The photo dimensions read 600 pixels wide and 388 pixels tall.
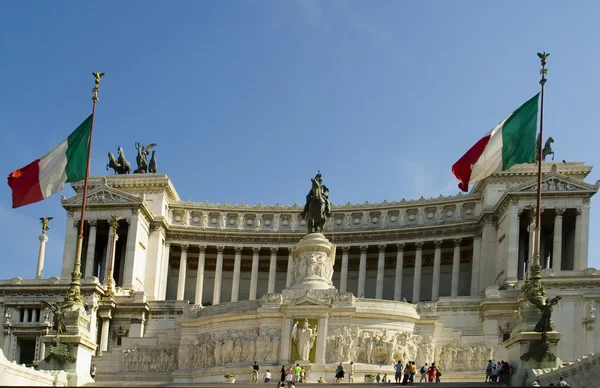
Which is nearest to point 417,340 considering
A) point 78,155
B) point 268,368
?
point 268,368

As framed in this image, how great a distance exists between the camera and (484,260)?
90562mm

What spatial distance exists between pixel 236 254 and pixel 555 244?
101 feet

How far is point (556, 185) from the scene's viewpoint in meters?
86.8

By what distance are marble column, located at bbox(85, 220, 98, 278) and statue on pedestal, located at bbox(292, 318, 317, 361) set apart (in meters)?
35.0

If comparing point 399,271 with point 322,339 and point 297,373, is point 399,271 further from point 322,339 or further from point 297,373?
point 297,373

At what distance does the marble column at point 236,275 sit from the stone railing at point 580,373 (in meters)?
57.9

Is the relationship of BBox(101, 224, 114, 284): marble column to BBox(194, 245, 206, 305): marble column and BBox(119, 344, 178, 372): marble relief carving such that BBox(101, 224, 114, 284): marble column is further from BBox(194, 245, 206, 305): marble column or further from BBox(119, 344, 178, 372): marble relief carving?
BBox(119, 344, 178, 372): marble relief carving

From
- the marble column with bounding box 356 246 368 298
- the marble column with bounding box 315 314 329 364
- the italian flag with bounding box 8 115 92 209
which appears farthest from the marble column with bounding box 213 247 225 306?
the italian flag with bounding box 8 115 92 209

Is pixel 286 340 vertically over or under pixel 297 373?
over

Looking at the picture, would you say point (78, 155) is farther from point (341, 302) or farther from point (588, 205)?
point (588, 205)

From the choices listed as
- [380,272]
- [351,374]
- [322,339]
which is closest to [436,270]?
[380,272]

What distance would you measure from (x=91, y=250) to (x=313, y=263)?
109ft

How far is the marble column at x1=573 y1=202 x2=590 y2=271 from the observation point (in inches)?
3324

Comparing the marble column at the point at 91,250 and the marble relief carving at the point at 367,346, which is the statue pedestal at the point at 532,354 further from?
the marble column at the point at 91,250
